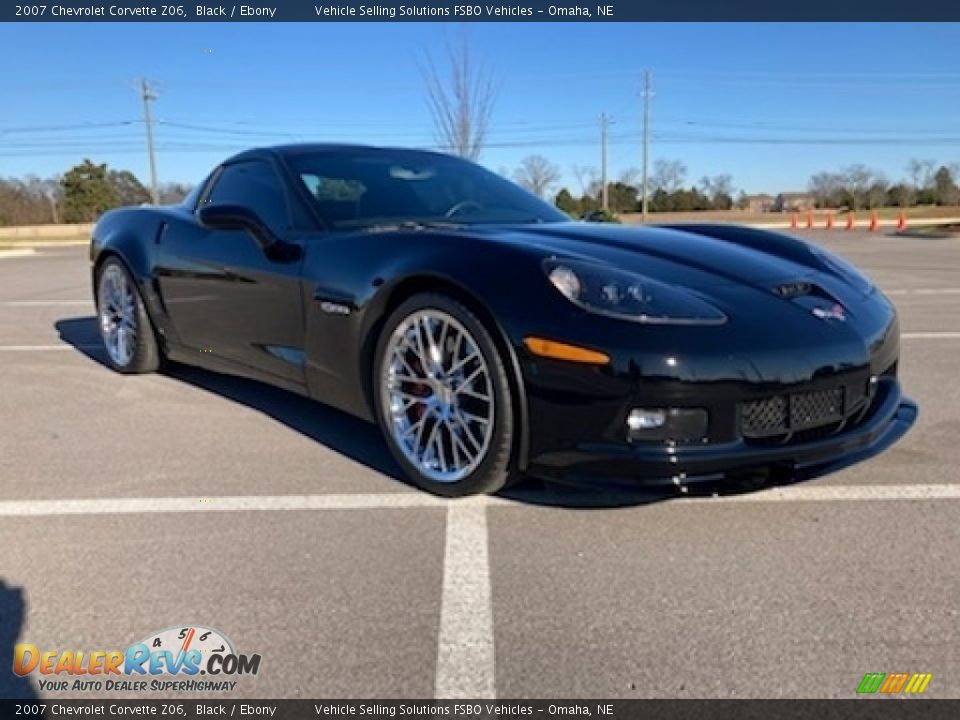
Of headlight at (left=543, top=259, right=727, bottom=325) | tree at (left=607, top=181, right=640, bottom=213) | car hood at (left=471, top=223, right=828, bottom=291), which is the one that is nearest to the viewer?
headlight at (left=543, top=259, right=727, bottom=325)

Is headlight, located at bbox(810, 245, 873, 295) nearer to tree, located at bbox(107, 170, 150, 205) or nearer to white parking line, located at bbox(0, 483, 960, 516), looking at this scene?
white parking line, located at bbox(0, 483, 960, 516)

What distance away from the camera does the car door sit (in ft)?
11.4

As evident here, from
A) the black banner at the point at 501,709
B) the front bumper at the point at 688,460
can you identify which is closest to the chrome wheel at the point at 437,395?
the front bumper at the point at 688,460

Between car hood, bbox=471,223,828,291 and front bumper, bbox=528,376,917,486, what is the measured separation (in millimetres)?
611

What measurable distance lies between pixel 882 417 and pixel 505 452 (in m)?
1.33

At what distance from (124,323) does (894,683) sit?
4.63 meters

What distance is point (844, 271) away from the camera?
329 cm

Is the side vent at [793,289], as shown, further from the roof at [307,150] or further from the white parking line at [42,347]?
the white parking line at [42,347]

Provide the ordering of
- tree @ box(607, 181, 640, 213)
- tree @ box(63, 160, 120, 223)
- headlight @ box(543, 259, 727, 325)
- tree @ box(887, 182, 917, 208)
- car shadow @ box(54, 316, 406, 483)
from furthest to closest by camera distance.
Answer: tree @ box(887, 182, 917, 208)
tree @ box(63, 160, 120, 223)
tree @ box(607, 181, 640, 213)
car shadow @ box(54, 316, 406, 483)
headlight @ box(543, 259, 727, 325)

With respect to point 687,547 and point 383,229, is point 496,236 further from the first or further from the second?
point 687,547

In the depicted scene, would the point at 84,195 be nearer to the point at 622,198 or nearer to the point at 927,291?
the point at 622,198

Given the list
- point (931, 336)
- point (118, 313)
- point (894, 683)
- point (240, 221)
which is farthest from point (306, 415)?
point (931, 336)

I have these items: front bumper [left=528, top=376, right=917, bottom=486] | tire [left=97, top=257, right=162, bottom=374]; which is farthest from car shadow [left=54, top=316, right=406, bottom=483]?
front bumper [left=528, top=376, right=917, bottom=486]

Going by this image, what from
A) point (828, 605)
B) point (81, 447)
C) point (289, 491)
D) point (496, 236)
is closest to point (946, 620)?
point (828, 605)
